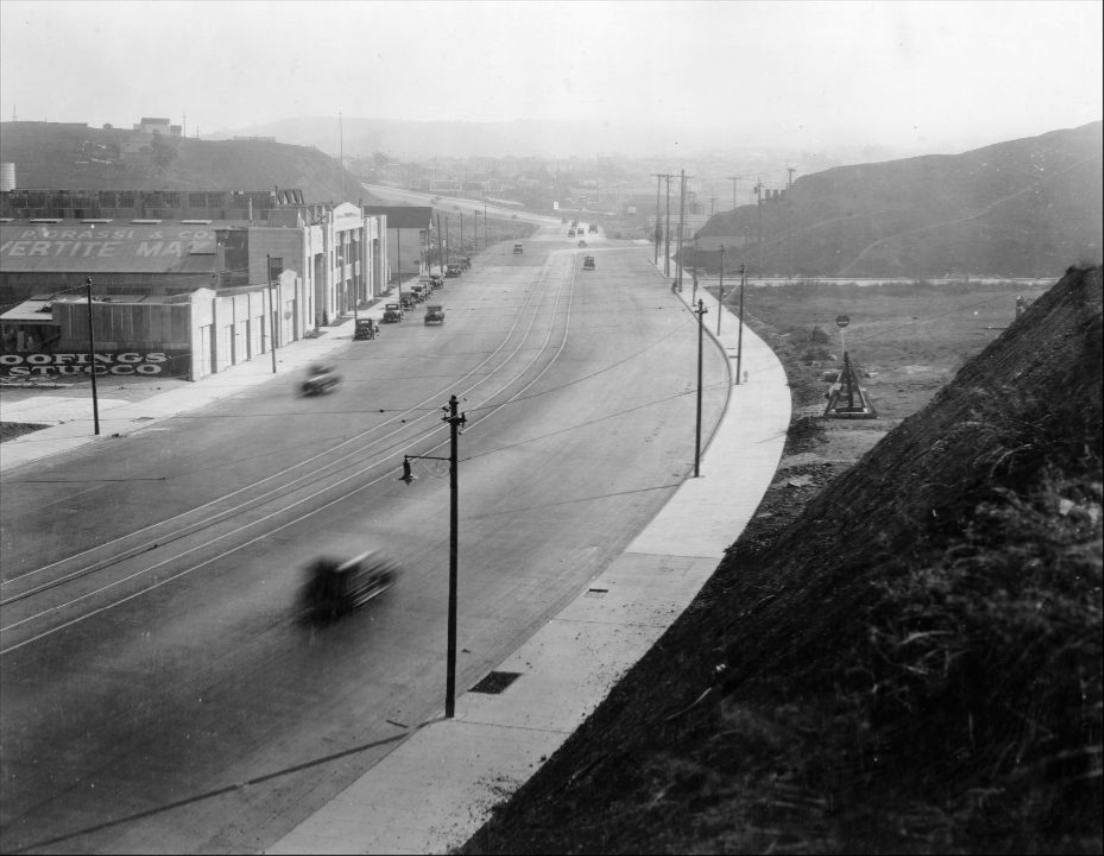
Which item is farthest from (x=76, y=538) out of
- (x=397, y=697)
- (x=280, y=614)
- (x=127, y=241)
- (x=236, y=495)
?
(x=127, y=241)

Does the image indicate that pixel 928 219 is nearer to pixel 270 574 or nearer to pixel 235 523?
pixel 235 523

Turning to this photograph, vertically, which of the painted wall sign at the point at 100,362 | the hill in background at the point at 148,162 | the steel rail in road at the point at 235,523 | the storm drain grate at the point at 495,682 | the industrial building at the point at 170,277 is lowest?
the storm drain grate at the point at 495,682

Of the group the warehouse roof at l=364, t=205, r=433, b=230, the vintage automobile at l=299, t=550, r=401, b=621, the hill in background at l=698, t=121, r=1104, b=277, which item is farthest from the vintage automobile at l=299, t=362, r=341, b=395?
the warehouse roof at l=364, t=205, r=433, b=230

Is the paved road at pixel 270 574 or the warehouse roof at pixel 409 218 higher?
the warehouse roof at pixel 409 218

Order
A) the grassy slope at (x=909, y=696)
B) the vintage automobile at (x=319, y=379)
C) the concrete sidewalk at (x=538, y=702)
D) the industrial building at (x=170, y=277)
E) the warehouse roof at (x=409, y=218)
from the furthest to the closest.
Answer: the warehouse roof at (x=409, y=218) < the industrial building at (x=170, y=277) < the vintage automobile at (x=319, y=379) < the concrete sidewalk at (x=538, y=702) < the grassy slope at (x=909, y=696)

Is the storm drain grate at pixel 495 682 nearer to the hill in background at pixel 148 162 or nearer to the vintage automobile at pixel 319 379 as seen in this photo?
the vintage automobile at pixel 319 379

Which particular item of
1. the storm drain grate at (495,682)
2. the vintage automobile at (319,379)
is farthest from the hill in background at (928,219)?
the storm drain grate at (495,682)

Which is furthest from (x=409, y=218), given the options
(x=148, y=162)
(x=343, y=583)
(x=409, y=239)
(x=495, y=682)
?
(x=495, y=682)
